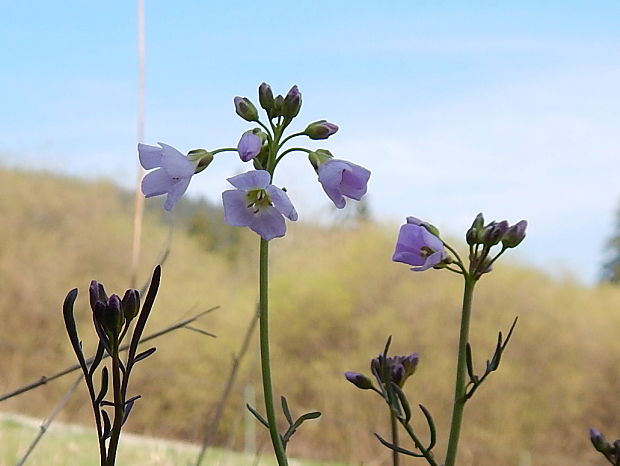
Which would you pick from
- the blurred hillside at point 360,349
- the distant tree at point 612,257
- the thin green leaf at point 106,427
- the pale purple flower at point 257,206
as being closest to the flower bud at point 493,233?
the pale purple flower at point 257,206

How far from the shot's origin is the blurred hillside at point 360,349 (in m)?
7.14

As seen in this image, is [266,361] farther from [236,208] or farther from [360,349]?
[360,349]

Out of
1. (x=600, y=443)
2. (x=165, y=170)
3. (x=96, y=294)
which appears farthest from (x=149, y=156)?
(x=600, y=443)

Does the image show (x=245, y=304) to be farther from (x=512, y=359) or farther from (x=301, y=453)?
(x=512, y=359)

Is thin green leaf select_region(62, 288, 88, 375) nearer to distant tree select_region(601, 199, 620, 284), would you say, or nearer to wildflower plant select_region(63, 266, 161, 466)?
wildflower plant select_region(63, 266, 161, 466)

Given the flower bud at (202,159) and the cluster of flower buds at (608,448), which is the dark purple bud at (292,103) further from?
the cluster of flower buds at (608,448)

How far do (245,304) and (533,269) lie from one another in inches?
111

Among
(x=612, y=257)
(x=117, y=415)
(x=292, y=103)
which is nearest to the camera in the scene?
(x=117, y=415)

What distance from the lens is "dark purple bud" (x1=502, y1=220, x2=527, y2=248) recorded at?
42cm

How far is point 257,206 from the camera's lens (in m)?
0.40

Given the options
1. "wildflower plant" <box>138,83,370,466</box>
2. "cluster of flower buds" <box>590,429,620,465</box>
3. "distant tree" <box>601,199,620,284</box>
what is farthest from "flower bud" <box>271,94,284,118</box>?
"distant tree" <box>601,199,620,284</box>

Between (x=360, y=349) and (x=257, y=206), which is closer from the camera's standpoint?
(x=257, y=206)

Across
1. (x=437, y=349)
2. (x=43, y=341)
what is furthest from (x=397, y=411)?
(x=43, y=341)

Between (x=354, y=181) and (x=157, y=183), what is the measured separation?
10 cm
